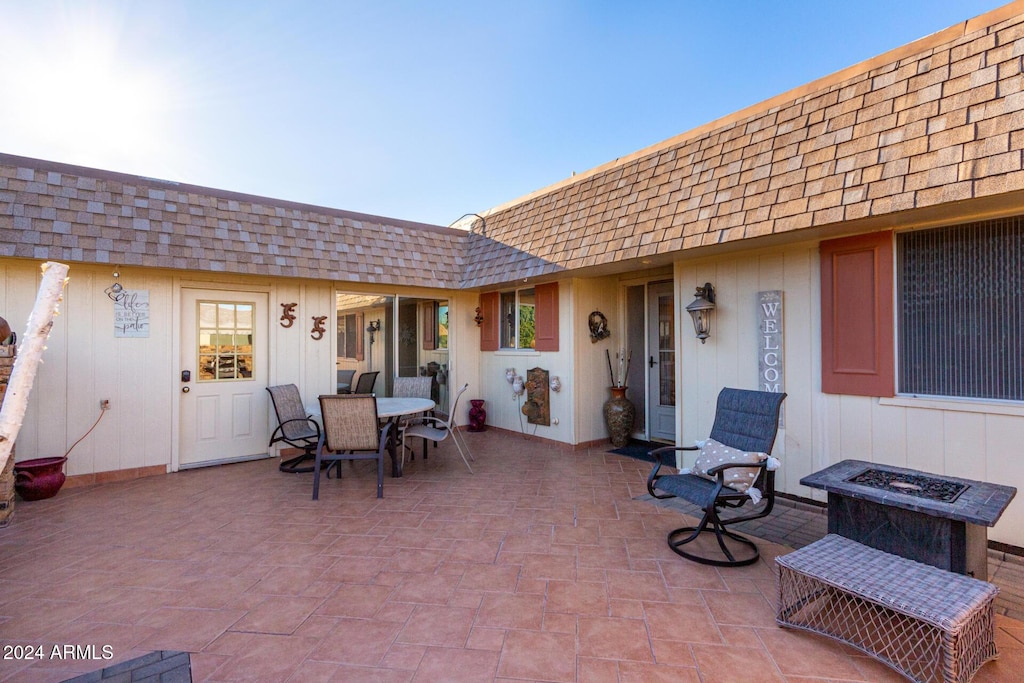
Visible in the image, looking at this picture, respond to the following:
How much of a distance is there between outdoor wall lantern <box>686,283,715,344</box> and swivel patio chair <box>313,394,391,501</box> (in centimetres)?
317

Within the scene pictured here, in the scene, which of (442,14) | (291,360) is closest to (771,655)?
(291,360)

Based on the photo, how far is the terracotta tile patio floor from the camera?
190 cm

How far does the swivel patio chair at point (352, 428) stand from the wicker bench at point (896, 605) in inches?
125

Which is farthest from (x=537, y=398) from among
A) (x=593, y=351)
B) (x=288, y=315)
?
(x=288, y=315)

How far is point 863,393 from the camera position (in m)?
3.46

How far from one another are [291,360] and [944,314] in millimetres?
6363

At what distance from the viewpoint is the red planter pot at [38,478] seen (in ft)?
12.8

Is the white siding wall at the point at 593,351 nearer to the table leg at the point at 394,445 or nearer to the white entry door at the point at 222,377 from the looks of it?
the table leg at the point at 394,445

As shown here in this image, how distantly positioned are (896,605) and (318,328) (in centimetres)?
592

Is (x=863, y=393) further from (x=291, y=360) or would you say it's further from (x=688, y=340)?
(x=291, y=360)

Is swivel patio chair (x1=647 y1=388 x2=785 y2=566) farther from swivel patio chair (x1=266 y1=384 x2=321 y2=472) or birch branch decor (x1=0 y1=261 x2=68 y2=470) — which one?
swivel patio chair (x1=266 y1=384 x2=321 y2=472)

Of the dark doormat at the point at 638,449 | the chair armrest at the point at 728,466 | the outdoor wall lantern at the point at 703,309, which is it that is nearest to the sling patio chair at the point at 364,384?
the dark doormat at the point at 638,449

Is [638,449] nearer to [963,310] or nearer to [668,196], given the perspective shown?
[668,196]

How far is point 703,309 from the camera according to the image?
4.40 meters
